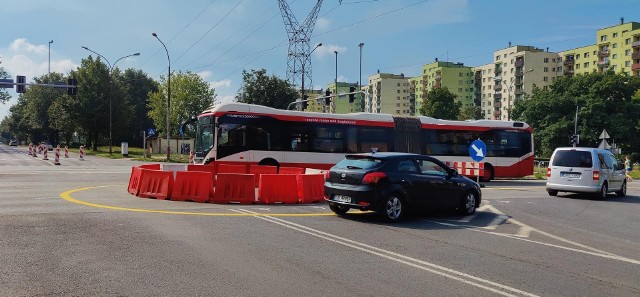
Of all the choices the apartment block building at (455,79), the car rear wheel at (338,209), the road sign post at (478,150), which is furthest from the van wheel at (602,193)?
the apartment block building at (455,79)

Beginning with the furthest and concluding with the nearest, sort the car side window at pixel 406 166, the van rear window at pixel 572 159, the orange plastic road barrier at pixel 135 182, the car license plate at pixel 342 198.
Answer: the van rear window at pixel 572 159 → the orange plastic road barrier at pixel 135 182 → the car side window at pixel 406 166 → the car license plate at pixel 342 198

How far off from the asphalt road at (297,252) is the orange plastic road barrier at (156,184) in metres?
1.00

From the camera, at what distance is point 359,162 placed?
11211mm

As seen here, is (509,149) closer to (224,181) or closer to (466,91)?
(224,181)

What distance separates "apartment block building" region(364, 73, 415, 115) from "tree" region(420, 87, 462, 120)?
6447 centimetres

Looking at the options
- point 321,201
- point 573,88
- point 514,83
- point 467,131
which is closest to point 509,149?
point 467,131

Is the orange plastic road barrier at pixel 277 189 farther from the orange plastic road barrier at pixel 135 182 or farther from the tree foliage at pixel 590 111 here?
the tree foliage at pixel 590 111

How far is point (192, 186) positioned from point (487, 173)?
678 inches

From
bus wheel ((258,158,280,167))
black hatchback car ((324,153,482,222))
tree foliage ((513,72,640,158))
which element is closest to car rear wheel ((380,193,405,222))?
black hatchback car ((324,153,482,222))

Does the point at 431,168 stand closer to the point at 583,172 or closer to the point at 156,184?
the point at 156,184

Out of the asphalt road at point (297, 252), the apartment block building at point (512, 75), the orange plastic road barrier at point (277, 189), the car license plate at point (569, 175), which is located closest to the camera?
the asphalt road at point (297, 252)

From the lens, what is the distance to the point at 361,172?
1080cm

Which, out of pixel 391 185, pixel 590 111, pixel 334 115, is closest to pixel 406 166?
pixel 391 185

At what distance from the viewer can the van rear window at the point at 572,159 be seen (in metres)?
17.2
